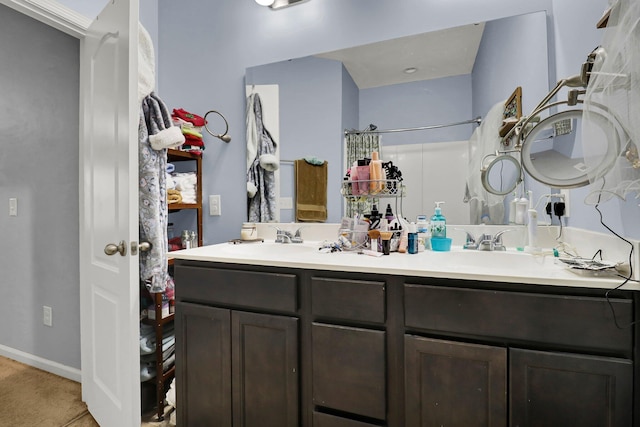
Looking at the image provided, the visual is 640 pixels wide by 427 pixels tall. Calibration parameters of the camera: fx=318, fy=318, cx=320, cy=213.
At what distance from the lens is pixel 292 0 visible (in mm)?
1913

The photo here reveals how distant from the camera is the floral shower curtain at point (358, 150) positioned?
5.67 ft

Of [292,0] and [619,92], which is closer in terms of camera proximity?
[619,92]

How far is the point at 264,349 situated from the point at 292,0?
6.35ft

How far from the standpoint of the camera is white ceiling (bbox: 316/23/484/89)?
1593 millimetres

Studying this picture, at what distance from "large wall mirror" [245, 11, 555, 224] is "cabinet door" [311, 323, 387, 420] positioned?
29.8 inches

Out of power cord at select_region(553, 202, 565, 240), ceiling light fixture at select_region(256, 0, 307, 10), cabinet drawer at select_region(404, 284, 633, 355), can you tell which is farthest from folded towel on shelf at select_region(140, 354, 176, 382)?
ceiling light fixture at select_region(256, 0, 307, 10)

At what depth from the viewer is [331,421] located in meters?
1.18

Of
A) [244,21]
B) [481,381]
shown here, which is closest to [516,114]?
[481,381]

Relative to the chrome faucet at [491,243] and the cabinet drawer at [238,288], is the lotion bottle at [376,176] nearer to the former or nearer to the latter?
the chrome faucet at [491,243]

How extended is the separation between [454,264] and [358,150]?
2.62 ft

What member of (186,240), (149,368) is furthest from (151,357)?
(186,240)

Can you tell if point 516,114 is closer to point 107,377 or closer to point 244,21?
point 244,21

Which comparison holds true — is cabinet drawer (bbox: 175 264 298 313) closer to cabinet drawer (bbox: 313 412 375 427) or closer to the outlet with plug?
Answer: cabinet drawer (bbox: 313 412 375 427)

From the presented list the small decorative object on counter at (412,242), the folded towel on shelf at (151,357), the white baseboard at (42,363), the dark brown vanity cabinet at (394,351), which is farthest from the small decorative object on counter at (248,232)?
the white baseboard at (42,363)
